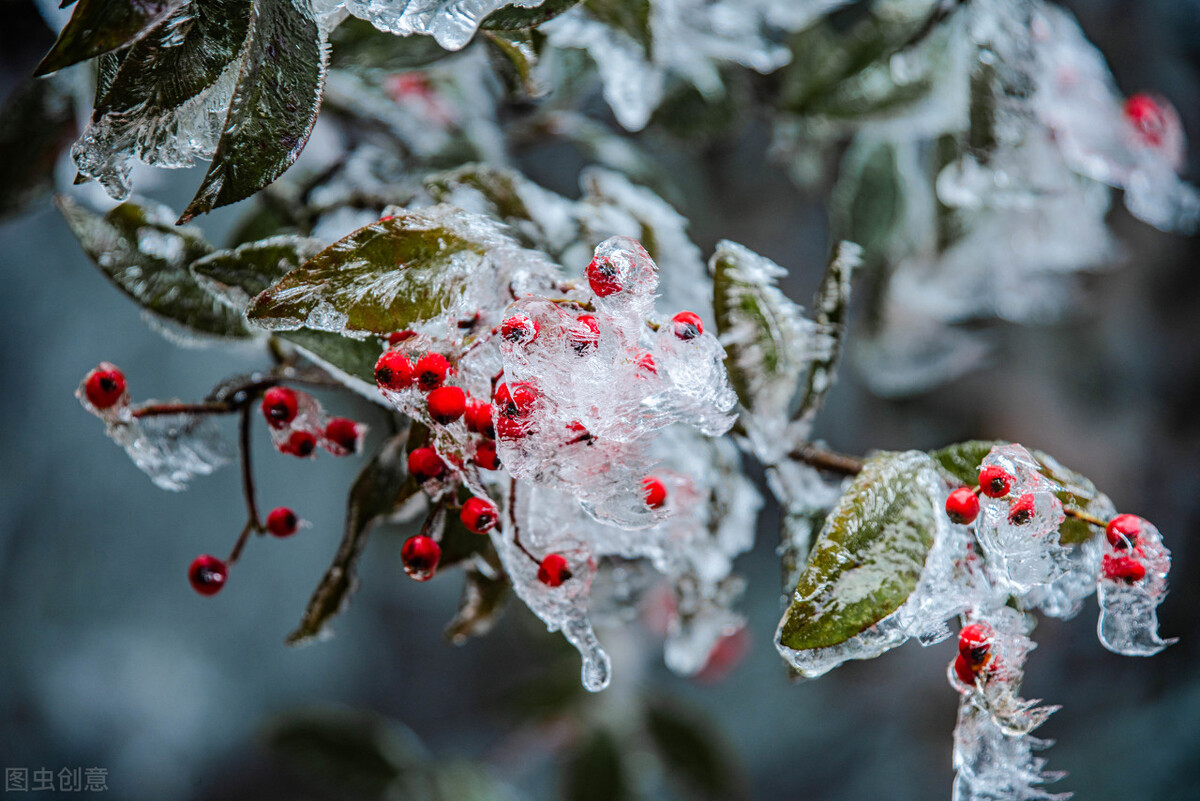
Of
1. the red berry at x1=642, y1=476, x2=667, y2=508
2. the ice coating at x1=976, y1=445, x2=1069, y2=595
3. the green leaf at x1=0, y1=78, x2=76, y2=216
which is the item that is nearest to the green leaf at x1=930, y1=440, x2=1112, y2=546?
the ice coating at x1=976, y1=445, x2=1069, y2=595

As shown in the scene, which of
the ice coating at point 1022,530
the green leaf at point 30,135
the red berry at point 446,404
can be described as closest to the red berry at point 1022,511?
the ice coating at point 1022,530

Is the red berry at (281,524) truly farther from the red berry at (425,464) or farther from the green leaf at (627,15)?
the green leaf at (627,15)

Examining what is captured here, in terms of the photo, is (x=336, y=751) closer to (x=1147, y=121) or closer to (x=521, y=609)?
(x=521, y=609)

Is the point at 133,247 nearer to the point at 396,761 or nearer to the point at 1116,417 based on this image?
the point at 396,761

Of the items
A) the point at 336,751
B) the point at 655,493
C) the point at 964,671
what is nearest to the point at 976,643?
the point at 964,671

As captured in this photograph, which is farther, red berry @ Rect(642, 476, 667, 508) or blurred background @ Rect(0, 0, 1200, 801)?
blurred background @ Rect(0, 0, 1200, 801)

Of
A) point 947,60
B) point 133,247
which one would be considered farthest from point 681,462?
point 947,60

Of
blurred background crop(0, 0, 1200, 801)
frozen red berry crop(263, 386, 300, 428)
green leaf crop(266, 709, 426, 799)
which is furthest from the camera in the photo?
blurred background crop(0, 0, 1200, 801)

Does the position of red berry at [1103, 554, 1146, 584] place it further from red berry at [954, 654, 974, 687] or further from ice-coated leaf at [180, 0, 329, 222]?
ice-coated leaf at [180, 0, 329, 222]
